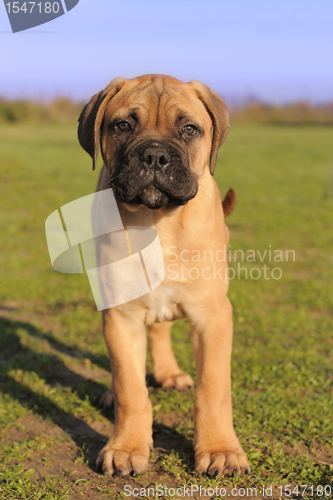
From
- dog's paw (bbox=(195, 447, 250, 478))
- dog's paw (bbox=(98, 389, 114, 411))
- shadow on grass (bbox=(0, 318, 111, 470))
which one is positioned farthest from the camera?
dog's paw (bbox=(98, 389, 114, 411))

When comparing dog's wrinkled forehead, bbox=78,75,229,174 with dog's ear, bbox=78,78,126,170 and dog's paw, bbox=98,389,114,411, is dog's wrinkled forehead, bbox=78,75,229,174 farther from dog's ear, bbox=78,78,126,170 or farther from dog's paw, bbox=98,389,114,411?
dog's paw, bbox=98,389,114,411

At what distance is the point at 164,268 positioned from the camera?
10.6 feet

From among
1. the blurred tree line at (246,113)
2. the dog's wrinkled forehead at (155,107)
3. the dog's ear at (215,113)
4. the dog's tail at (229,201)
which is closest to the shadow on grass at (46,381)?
the dog's tail at (229,201)

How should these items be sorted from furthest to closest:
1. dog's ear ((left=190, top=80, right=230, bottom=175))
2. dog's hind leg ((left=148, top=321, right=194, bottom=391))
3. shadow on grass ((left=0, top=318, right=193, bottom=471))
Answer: dog's hind leg ((left=148, top=321, right=194, bottom=391)) < shadow on grass ((left=0, top=318, right=193, bottom=471)) < dog's ear ((left=190, top=80, right=230, bottom=175))

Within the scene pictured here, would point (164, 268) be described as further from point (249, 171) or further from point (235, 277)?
point (249, 171)

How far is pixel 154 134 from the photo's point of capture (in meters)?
3.21

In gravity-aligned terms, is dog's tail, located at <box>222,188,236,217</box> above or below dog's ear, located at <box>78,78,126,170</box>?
below

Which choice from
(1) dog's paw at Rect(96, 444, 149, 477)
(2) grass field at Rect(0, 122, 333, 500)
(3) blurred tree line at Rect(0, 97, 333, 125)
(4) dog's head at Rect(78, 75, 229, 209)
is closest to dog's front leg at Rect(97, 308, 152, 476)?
(1) dog's paw at Rect(96, 444, 149, 477)

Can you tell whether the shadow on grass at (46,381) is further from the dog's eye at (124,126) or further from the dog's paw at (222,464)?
the dog's eye at (124,126)

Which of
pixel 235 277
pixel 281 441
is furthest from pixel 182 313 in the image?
pixel 235 277

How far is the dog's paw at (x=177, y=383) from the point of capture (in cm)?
435

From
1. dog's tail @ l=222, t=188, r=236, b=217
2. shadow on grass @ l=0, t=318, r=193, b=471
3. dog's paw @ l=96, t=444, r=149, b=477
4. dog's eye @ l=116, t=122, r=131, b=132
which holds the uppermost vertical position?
dog's eye @ l=116, t=122, r=131, b=132

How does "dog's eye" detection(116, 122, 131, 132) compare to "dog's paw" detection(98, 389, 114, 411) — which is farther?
"dog's paw" detection(98, 389, 114, 411)

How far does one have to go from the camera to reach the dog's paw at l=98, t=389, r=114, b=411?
4.08 m
